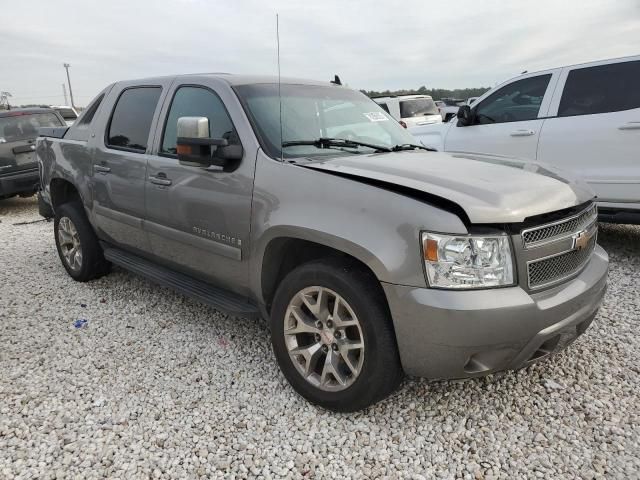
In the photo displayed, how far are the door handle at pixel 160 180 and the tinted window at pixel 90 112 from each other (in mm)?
1436

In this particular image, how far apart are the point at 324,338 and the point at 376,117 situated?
1.87 meters

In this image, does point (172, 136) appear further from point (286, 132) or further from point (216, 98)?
point (286, 132)

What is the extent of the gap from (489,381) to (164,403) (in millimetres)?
1879

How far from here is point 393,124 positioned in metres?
3.76

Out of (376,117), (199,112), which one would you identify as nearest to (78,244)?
(199,112)

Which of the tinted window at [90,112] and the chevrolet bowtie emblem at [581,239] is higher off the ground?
the tinted window at [90,112]

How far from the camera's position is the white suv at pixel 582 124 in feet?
15.1

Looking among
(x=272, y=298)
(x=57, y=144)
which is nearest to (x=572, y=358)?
(x=272, y=298)

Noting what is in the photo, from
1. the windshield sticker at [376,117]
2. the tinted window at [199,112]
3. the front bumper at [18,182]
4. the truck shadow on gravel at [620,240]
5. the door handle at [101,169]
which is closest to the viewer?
the tinted window at [199,112]

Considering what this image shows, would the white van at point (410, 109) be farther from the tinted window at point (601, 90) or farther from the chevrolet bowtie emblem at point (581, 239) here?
the chevrolet bowtie emblem at point (581, 239)

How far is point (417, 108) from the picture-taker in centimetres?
1268

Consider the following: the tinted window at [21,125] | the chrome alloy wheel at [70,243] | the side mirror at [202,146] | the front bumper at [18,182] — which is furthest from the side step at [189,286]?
the tinted window at [21,125]

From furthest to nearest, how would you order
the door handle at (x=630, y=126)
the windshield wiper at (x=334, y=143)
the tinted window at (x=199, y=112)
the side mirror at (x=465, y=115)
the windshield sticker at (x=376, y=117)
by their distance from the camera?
the side mirror at (x=465, y=115), the door handle at (x=630, y=126), the windshield sticker at (x=376, y=117), the tinted window at (x=199, y=112), the windshield wiper at (x=334, y=143)

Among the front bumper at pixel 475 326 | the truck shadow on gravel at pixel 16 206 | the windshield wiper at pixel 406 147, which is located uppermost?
the windshield wiper at pixel 406 147
